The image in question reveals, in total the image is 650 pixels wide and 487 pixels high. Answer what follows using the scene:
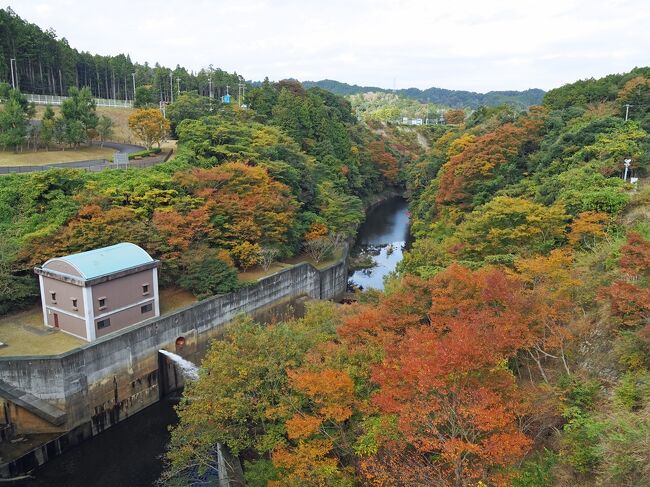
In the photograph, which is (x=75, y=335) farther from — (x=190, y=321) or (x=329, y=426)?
(x=329, y=426)

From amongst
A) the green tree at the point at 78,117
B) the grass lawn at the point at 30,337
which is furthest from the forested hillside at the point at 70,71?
the grass lawn at the point at 30,337

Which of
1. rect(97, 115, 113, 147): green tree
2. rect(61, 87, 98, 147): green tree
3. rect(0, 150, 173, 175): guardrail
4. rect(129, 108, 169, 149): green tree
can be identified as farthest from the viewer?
rect(97, 115, 113, 147): green tree

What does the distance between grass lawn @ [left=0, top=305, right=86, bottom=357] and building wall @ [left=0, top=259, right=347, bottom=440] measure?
1.10 metres

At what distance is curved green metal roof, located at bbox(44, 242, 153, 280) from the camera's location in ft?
66.6

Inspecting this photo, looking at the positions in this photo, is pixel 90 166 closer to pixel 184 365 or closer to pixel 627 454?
pixel 184 365

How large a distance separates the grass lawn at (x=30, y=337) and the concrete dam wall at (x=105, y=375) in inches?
45.0

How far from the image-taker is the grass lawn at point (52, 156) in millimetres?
33750

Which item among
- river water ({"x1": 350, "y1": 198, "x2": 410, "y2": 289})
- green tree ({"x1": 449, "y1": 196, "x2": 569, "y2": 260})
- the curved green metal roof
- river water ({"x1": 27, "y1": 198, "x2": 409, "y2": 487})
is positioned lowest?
river water ({"x1": 27, "y1": 198, "x2": 409, "y2": 487})

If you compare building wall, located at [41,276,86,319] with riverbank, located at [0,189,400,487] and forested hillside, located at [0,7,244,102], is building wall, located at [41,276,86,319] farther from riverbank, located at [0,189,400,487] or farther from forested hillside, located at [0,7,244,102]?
forested hillside, located at [0,7,244,102]

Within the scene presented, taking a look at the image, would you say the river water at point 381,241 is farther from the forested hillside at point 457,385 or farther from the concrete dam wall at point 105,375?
the forested hillside at point 457,385

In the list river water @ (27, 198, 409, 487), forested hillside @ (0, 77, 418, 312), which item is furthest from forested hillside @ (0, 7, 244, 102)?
river water @ (27, 198, 409, 487)

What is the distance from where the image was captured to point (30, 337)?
20641 mm

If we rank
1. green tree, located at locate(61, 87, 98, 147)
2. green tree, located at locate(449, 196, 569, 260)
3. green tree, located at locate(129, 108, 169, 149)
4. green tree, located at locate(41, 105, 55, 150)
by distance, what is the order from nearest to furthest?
green tree, located at locate(449, 196, 569, 260) < green tree, located at locate(41, 105, 55, 150) < green tree, located at locate(61, 87, 98, 147) < green tree, located at locate(129, 108, 169, 149)

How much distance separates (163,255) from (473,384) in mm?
18421
